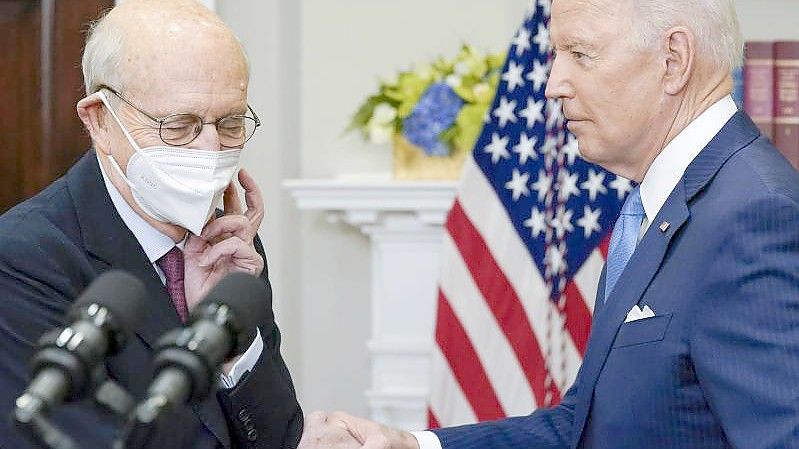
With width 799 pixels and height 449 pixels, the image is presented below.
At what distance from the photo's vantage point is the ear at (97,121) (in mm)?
2186

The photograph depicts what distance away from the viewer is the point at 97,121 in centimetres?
221

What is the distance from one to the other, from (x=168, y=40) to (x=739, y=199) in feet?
2.92

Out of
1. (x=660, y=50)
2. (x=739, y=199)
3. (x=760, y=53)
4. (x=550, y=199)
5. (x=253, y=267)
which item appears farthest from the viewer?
(x=550, y=199)

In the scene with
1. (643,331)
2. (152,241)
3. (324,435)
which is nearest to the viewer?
(643,331)

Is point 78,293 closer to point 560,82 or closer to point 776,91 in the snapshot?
point 560,82

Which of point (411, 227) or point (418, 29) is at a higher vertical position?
point (418, 29)

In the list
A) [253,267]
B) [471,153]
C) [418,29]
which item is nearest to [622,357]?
[253,267]

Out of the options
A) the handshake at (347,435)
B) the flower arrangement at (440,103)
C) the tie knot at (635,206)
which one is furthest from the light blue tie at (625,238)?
the flower arrangement at (440,103)

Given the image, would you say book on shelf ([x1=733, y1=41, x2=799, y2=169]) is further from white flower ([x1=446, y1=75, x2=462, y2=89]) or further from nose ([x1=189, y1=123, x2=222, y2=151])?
nose ([x1=189, y1=123, x2=222, y2=151])

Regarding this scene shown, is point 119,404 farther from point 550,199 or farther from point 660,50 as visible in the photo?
point 550,199

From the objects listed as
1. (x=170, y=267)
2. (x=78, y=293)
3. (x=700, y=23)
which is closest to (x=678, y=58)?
(x=700, y=23)

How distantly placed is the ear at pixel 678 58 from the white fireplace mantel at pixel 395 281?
7.50ft

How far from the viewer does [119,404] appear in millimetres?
1268

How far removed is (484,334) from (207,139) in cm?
193
